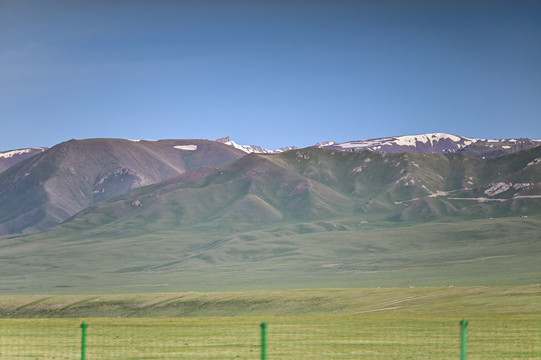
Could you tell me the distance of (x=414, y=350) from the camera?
40062 mm

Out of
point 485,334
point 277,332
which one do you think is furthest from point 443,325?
point 277,332

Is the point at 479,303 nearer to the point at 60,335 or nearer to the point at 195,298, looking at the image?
the point at 60,335

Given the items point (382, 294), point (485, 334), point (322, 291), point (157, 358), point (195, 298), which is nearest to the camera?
point (157, 358)

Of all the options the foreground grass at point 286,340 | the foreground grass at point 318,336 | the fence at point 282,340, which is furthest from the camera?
the foreground grass at point 318,336

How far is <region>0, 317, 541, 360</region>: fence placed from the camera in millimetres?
39188

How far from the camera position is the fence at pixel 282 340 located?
39.2 metres

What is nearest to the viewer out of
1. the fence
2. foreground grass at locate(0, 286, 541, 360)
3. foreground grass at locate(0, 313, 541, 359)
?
the fence

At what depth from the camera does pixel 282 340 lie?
4578cm

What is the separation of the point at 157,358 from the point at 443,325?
78.5ft

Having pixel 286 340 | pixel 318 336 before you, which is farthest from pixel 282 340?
pixel 318 336

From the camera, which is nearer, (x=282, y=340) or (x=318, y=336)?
(x=282, y=340)

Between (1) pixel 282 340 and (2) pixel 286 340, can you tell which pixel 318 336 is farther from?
(1) pixel 282 340

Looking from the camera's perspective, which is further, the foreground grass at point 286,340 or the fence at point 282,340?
the foreground grass at point 286,340

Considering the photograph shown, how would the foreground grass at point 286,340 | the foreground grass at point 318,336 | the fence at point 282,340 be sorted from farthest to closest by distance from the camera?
the foreground grass at point 318,336 < the foreground grass at point 286,340 < the fence at point 282,340
